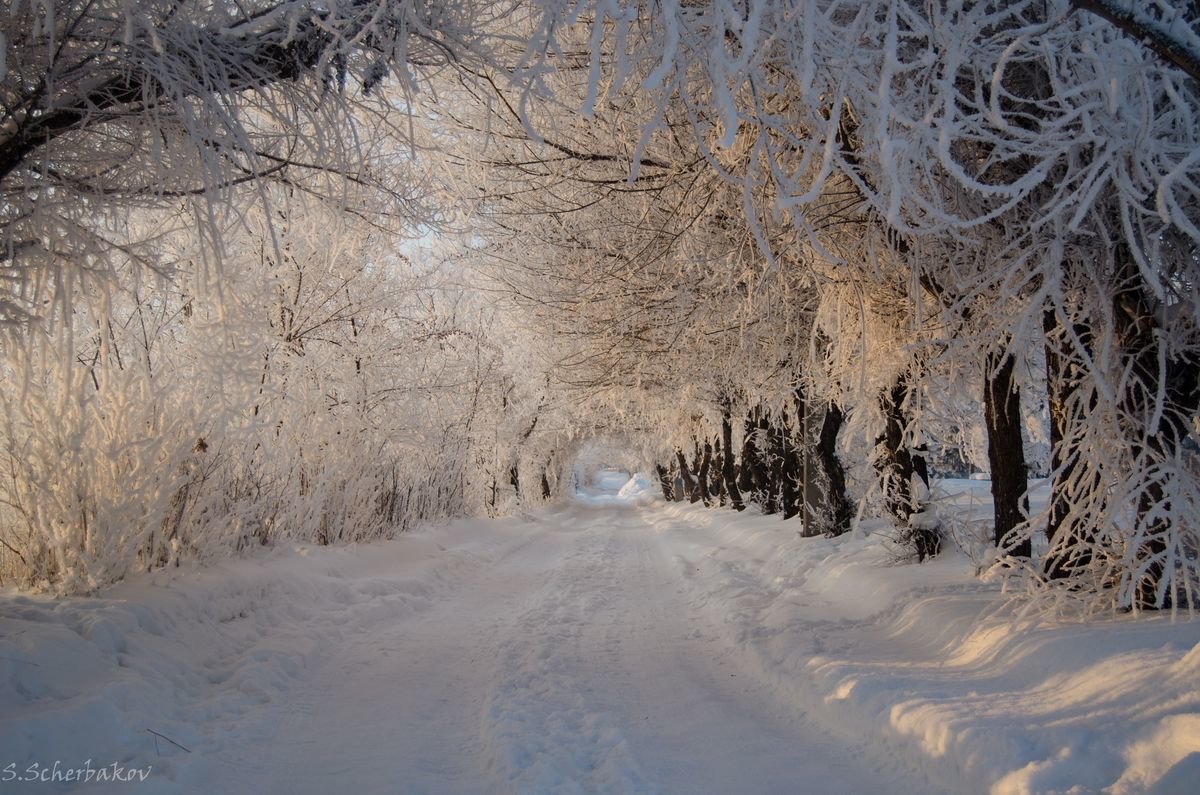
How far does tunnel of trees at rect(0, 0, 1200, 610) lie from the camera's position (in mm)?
2875

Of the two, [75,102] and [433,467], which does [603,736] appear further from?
[433,467]

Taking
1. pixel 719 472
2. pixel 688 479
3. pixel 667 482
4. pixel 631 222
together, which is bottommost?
pixel 667 482

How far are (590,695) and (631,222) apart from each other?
185 inches

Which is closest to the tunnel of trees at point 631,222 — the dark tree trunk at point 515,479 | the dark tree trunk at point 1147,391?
the dark tree trunk at point 1147,391

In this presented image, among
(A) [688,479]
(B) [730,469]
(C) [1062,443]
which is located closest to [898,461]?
(C) [1062,443]

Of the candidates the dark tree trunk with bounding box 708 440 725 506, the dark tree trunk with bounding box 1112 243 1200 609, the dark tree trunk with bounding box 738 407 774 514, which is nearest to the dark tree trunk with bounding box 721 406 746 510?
the dark tree trunk with bounding box 738 407 774 514

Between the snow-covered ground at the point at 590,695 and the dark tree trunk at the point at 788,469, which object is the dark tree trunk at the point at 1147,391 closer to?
the snow-covered ground at the point at 590,695

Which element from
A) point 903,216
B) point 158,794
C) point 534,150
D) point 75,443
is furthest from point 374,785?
point 534,150

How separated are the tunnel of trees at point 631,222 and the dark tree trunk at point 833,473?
4.89ft

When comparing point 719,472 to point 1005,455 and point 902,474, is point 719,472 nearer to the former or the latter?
point 902,474

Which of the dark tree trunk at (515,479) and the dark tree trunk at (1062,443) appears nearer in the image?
the dark tree trunk at (1062,443)

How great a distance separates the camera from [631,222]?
23.9 feet

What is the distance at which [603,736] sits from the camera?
3.78 m

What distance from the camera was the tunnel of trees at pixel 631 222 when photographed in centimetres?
288
